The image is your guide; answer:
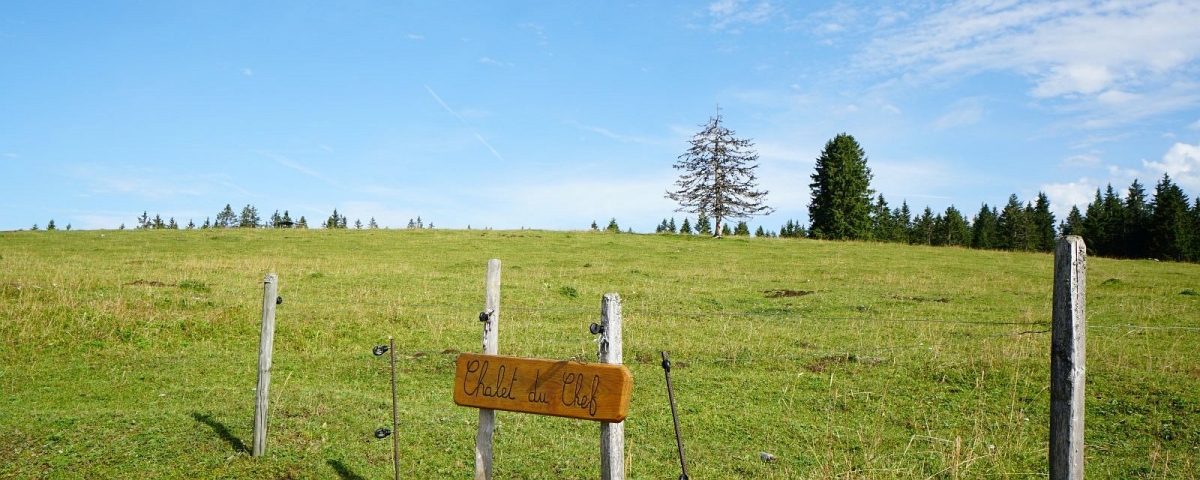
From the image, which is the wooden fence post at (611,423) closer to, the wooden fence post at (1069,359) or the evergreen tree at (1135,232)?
the wooden fence post at (1069,359)

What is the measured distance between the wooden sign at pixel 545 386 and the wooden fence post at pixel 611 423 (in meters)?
0.15

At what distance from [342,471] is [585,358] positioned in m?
5.93

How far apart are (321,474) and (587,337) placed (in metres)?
7.76

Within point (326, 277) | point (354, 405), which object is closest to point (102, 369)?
point (354, 405)

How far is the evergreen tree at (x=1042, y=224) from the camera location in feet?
279

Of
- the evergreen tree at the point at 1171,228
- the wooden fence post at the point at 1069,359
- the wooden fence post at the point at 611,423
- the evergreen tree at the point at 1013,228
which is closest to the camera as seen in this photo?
the wooden fence post at the point at 1069,359

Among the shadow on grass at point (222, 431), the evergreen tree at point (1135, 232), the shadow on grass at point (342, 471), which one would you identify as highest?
the evergreen tree at point (1135, 232)

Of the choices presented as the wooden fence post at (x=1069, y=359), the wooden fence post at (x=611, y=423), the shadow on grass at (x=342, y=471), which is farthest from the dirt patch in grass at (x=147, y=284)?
the wooden fence post at (x=1069, y=359)

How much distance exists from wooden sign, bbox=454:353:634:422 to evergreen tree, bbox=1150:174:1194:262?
73.8 metres

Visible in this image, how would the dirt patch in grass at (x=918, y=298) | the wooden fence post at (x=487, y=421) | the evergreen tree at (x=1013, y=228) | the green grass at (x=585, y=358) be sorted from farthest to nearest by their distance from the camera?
the evergreen tree at (x=1013, y=228), the dirt patch in grass at (x=918, y=298), the green grass at (x=585, y=358), the wooden fence post at (x=487, y=421)

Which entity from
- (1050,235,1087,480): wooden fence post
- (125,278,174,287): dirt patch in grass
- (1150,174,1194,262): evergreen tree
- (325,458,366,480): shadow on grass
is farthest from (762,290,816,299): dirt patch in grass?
(1150,174,1194,262): evergreen tree

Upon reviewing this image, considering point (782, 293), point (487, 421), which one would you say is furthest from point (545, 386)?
point (782, 293)

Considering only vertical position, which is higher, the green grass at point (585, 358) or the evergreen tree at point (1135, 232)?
the evergreen tree at point (1135, 232)

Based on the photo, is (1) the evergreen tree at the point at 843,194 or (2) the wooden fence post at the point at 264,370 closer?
(2) the wooden fence post at the point at 264,370
